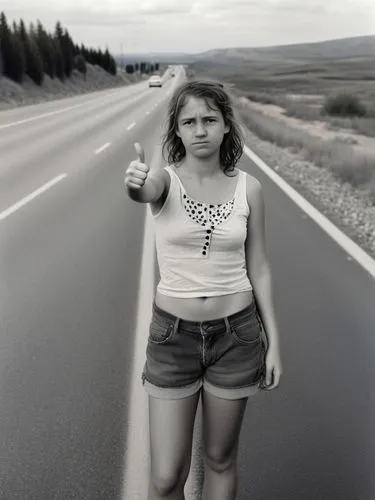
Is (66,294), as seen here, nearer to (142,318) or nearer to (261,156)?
(142,318)

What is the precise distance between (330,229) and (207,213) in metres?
6.61

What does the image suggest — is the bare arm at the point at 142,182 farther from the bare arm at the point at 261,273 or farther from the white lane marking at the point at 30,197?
the white lane marking at the point at 30,197

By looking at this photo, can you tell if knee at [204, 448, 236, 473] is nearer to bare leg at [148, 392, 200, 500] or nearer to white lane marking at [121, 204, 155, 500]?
bare leg at [148, 392, 200, 500]

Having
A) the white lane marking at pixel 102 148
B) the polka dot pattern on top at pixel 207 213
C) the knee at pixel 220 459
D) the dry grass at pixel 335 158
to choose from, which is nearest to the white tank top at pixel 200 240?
the polka dot pattern on top at pixel 207 213

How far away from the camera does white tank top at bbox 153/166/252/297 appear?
6.88 feet

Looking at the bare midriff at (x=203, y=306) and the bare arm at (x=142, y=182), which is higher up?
the bare arm at (x=142, y=182)

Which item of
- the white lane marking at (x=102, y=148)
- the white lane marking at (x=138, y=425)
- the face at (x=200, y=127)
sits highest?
the face at (x=200, y=127)

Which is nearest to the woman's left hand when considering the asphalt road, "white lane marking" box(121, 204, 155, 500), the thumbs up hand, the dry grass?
the thumbs up hand

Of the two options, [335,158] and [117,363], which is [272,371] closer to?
[117,363]

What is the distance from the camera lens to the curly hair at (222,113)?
215 centimetres

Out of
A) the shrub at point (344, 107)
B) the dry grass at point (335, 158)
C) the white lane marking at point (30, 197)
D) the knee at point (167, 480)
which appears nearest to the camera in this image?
the knee at point (167, 480)

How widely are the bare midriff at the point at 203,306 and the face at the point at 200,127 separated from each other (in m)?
0.45

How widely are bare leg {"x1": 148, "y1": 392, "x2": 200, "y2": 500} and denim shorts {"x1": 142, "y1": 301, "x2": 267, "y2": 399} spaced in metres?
0.04

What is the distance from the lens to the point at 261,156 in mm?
16219
